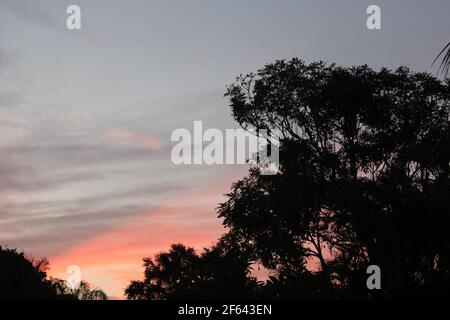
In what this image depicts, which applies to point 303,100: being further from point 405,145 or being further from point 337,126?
point 405,145

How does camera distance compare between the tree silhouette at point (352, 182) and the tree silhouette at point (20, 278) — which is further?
the tree silhouette at point (20, 278)

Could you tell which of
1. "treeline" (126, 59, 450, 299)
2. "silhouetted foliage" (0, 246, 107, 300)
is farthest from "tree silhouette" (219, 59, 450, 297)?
"silhouetted foliage" (0, 246, 107, 300)

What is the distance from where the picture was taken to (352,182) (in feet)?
103

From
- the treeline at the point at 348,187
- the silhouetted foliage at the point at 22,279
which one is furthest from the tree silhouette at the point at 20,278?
the treeline at the point at 348,187

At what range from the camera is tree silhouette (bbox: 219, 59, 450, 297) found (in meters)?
30.2

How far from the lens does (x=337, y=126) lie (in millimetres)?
33469

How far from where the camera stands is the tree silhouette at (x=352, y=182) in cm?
3017

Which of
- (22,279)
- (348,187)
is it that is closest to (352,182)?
(348,187)

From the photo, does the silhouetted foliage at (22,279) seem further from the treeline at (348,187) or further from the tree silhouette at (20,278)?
the treeline at (348,187)

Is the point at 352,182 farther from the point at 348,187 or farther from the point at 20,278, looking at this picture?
the point at 20,278

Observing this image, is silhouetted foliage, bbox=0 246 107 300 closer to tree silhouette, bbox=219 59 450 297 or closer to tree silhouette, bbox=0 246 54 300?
tree silhouette, bbox=0 246 54 300

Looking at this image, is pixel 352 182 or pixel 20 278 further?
pixel 20 278

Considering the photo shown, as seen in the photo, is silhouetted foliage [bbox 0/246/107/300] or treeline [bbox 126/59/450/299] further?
silhouetted foliage [bbox 0/246/107/300]
